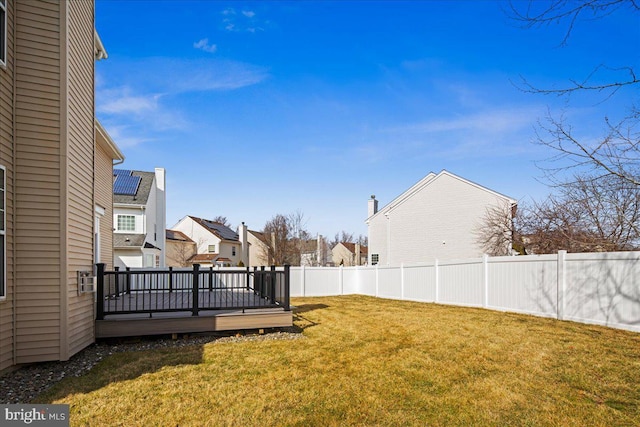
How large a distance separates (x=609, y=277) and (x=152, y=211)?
19630 millimetres

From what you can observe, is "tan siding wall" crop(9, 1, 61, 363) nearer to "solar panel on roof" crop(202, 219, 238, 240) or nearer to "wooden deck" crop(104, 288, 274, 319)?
"wooden deck" crop(104, 288, 274, 319)

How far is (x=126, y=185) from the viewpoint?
733 inches

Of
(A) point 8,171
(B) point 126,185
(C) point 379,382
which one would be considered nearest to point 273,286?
(C) point 379,382

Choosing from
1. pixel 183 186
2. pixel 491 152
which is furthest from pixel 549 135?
pixel 183 186

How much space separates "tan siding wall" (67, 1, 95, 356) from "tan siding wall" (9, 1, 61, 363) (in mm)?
214

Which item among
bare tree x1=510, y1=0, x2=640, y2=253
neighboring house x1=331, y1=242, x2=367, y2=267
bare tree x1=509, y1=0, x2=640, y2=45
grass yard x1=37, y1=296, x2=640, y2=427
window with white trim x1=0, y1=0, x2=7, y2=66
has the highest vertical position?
window with white trim x1=0, y1=0, x2=7, y2=66

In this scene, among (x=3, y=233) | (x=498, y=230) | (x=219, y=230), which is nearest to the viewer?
(x=3, y=233)

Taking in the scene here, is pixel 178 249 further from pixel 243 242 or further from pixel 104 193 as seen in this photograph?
pixel 104 193

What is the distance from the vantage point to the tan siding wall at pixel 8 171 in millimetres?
4793

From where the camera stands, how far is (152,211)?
19953mm

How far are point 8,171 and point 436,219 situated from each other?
18277mm

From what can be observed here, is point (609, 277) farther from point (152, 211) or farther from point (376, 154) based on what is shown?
point (152, 211)

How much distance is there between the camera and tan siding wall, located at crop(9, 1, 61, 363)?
16.8 ft

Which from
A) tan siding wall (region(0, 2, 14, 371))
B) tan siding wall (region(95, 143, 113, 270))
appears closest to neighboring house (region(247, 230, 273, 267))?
tan siding wall (region(95, 143, 113, 270))
